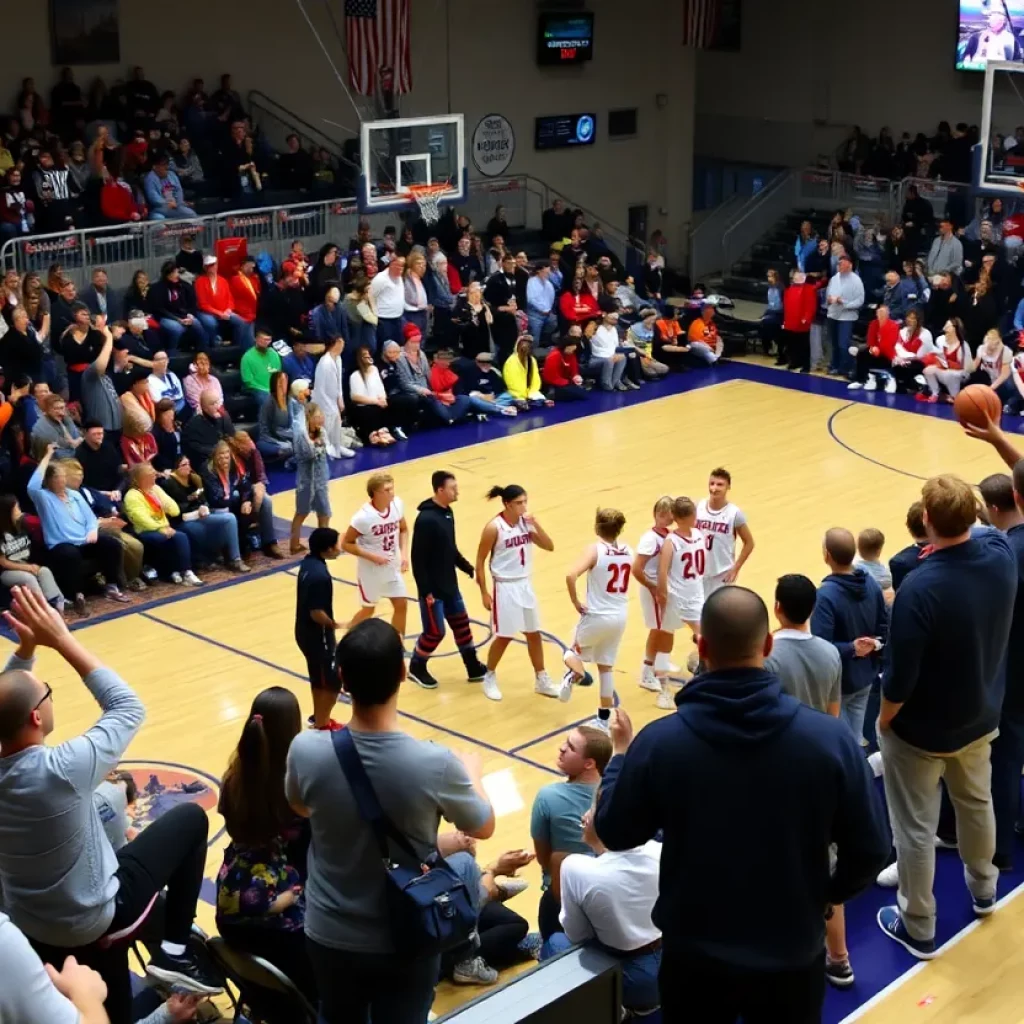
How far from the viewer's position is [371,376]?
58.9ft

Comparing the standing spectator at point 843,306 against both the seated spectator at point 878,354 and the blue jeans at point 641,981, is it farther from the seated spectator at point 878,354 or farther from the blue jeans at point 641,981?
the blue jeans at point 641,981

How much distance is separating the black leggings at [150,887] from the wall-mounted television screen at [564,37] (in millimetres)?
21997

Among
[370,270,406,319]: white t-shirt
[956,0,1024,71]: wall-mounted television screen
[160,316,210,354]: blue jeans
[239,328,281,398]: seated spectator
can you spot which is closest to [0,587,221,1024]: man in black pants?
[239,328,281,398]: seated spectator

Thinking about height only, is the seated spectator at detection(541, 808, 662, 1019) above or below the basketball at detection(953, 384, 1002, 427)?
below

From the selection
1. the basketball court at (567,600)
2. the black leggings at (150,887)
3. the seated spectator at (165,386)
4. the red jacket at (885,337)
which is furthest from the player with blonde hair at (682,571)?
the red jacket at (885,337)

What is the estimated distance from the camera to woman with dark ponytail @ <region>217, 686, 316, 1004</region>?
18.4 feet

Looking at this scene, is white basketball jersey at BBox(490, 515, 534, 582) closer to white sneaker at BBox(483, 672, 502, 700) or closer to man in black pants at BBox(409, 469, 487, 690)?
man in black pants at BBox(409, 469, 487, 690)

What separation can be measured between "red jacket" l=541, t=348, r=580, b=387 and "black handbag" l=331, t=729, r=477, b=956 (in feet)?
52.9

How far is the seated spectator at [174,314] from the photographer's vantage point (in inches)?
708

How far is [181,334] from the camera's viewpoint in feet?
59.2

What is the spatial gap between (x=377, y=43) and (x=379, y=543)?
13355 millimetres

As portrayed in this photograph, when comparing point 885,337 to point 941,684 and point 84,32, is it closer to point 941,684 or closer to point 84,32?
point 84,32

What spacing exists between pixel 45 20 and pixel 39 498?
10.4 metres

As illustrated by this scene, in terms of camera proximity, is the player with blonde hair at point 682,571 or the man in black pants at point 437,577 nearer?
the player with blonde hair at point 682,571
